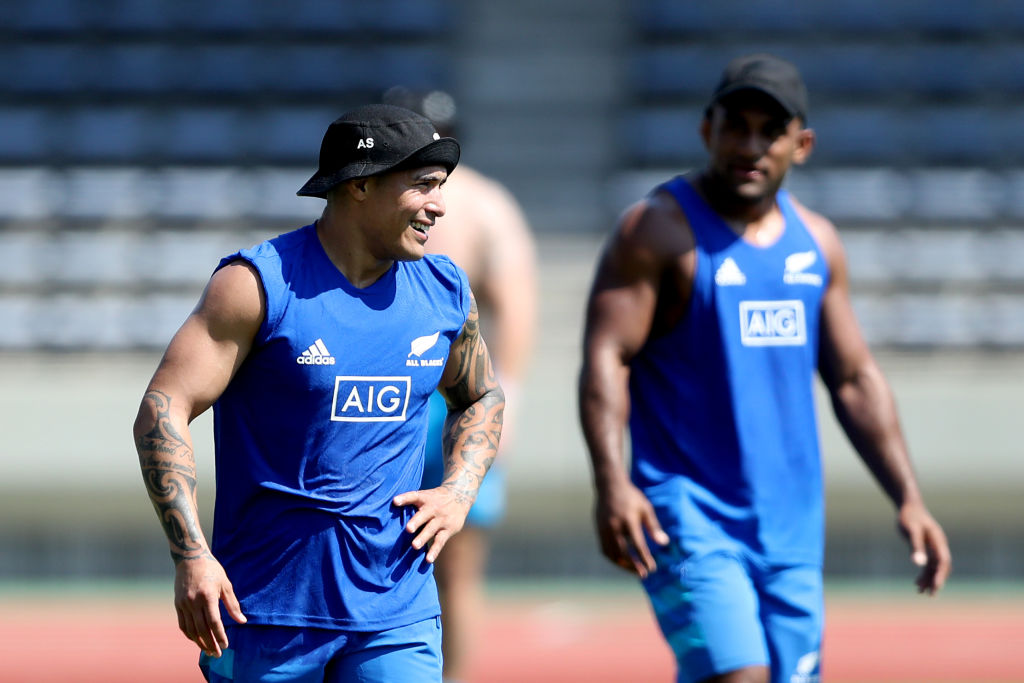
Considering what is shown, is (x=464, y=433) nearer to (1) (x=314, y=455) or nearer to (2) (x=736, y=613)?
(1) (x=314, y=455)

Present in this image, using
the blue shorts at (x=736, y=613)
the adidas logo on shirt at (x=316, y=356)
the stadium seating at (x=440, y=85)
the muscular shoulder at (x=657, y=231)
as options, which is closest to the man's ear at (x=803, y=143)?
the muscular shoulder at (x=657, y=231)

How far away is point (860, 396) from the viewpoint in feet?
14.4

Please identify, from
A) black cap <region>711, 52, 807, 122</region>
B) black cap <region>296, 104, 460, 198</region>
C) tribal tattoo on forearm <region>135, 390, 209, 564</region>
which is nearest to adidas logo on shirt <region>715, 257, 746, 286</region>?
black cap <region>711, 52, 807, 122</region>

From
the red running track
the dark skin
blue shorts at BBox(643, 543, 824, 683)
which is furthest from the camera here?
the red running track

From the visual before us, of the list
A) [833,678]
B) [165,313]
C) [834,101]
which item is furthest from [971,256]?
[165,313]

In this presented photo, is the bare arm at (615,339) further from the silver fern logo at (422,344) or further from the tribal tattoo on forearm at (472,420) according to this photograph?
the silver fern logo at (422,344)

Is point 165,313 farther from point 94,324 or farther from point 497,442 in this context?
point 497,442

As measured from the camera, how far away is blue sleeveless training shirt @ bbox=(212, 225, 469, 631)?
3.00m

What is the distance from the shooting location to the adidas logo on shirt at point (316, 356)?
2.99 metres

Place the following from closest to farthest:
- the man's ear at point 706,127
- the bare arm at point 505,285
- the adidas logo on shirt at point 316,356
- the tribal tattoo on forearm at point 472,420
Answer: the adidas logo on shirt at point 316,356 → the tribal tattoo on forearm at point 472,420 → the man's ear at point 706,127 → the bare arm at point 505,285

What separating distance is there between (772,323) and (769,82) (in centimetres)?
68

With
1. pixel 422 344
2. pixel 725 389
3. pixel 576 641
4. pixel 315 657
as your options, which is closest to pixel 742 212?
pixel 725 389

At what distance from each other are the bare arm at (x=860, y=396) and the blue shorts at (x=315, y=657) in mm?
1822

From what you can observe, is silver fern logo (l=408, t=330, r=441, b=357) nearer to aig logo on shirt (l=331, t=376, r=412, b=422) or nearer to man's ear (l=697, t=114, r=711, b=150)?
aig logo on shirt (l=331, t=376, r=412, b=422)
